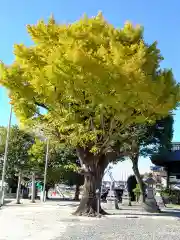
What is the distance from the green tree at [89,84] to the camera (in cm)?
1488

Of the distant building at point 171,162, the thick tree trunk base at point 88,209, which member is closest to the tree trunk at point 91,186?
the thick tree trunk base at point 88,209

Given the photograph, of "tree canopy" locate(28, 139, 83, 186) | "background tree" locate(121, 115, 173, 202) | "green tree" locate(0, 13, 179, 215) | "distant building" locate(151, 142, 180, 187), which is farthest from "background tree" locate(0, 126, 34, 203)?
"distant building" locate(151, 142, 180, 187)

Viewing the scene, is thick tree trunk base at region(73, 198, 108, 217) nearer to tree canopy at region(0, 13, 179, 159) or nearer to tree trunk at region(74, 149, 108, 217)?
tree trunk at region(74, 149, 108, 217)

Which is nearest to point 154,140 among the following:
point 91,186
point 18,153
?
point 18,153

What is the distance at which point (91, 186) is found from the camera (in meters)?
18.9

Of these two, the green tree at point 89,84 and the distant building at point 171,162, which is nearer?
the green tree at point 89,84

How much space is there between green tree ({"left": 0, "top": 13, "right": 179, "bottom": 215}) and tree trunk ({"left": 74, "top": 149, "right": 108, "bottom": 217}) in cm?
5

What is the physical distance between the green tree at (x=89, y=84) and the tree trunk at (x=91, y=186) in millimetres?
51

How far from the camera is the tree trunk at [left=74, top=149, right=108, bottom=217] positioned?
60.0ft

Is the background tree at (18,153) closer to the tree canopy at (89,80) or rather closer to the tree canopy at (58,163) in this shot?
the tree canopy at (58,163)

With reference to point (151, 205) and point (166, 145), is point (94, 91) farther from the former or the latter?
point (166, 145)

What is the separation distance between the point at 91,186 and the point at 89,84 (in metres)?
6.43

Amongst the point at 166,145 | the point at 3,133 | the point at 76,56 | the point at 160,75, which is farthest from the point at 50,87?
the point at 3,133

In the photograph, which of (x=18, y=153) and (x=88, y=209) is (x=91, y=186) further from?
(x=18, y=153)
